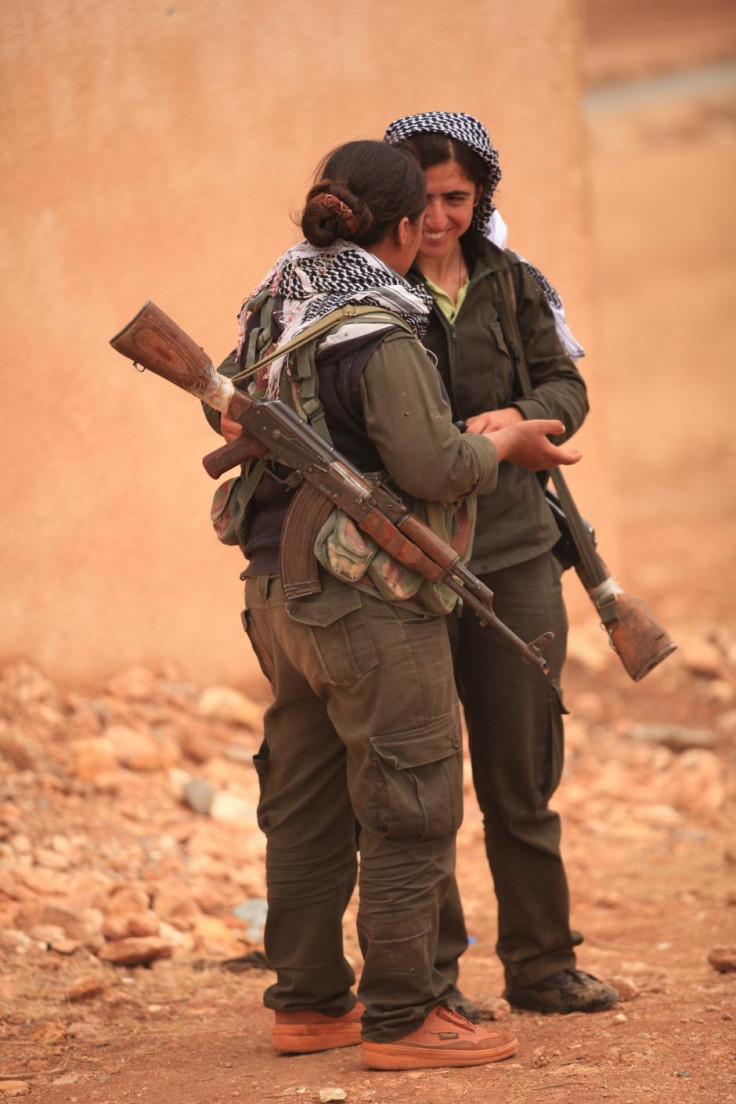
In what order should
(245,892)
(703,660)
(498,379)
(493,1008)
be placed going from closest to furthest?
(498,379)
(493,1008)
(245,892)
(703,660)

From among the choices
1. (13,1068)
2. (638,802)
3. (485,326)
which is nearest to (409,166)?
(485,326)

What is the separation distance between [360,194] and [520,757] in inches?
53.4

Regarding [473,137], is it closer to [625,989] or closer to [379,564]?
[379,564]

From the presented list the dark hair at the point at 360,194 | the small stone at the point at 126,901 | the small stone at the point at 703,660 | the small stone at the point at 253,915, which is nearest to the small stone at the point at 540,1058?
the small stone at the point at 253,915

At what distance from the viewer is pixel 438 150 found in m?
3.02

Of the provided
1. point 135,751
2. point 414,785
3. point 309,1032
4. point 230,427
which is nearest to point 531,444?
point 230,427

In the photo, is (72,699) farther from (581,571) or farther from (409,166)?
(409,166)

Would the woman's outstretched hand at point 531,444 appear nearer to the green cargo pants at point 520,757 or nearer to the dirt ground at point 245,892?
the green cargo pants at point 520,757

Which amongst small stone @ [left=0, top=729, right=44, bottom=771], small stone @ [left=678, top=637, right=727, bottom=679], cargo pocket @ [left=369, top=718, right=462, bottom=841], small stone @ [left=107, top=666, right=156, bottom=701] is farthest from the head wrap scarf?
small stone @ [left=678, top=637, right=727, bottom=679]

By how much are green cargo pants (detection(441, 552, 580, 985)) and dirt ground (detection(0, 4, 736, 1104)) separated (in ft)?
0.68

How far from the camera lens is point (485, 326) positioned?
10.4 ft

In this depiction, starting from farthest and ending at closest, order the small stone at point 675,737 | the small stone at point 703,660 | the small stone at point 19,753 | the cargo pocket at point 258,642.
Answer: the small stone at point 703,660 → the small stone at point 675,737 → the small stone at point 19,753 → the cargo pocket at point 258,642

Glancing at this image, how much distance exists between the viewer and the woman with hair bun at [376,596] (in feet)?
8.62

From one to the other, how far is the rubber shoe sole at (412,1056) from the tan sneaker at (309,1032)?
21 cm
